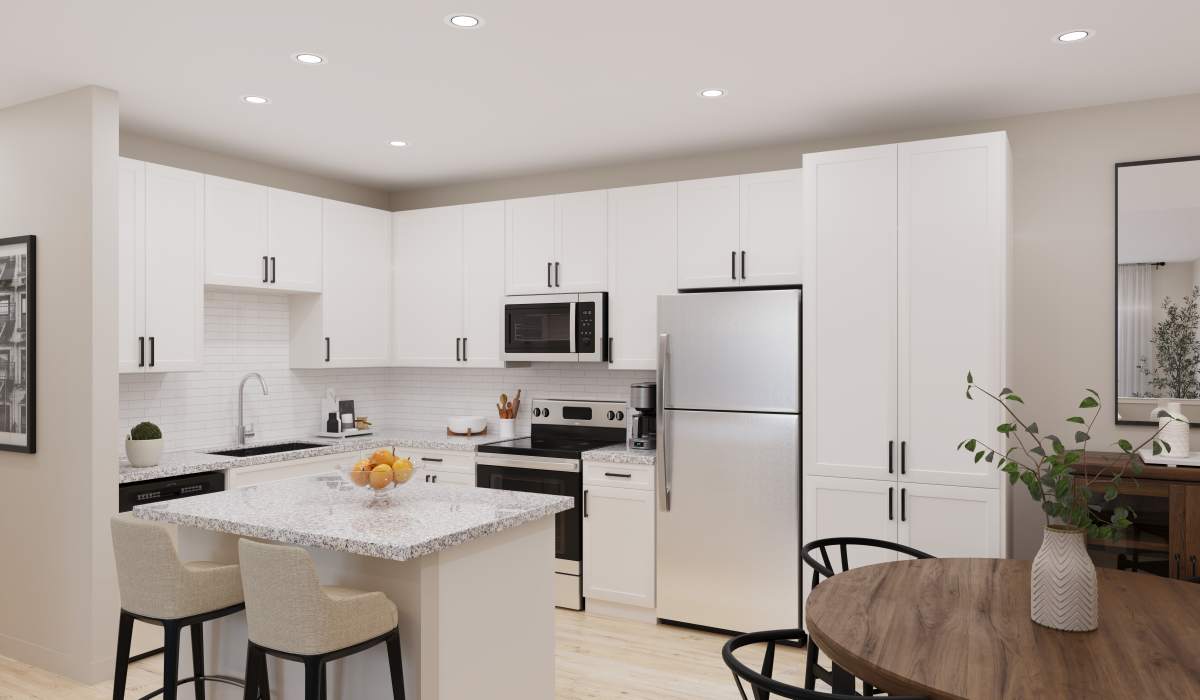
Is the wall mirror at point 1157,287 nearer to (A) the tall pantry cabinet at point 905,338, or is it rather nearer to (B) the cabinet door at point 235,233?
(A) the tall pantry cabinet at point 905,338

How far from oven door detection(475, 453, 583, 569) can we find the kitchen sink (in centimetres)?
118

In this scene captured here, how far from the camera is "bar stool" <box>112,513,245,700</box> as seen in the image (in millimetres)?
2582

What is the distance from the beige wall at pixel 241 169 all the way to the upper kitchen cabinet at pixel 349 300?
1.12ft

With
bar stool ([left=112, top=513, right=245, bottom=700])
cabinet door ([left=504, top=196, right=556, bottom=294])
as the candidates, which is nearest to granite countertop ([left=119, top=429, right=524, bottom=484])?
cabinet door ([left=504, top=196, right=556, bottom=294])

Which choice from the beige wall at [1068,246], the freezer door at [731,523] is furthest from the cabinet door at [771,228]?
the beige wall at [1068,246]

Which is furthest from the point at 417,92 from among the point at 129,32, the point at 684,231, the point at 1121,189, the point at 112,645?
the point at 1121,189

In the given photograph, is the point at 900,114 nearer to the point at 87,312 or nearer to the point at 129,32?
the point at 129,32

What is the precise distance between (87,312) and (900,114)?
3924mm

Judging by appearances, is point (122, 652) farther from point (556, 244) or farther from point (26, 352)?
point (556, 244)

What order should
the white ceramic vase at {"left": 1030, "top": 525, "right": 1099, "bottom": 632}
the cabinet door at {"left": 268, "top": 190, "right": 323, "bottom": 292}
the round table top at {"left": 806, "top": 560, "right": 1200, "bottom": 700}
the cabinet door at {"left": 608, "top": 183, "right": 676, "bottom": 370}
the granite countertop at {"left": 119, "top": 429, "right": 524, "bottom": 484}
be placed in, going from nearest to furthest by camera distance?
the round table top at {"left": 806, "top": 560, "right": 1200, "bottom": 700}, the white ceramic vase at {"left": 1030, "top": 525, "right": 1099, "bottom": 632}, the granite countertop at {"left": 119, "top": 429, "right": 524, "bottom": 484}, the cabinet door at {"left": 608, "top": 183, "right": 676, "bottom": 370}, the cabinet door at {"left": 268, "top": 190, "right": 323, "bottom": 292}

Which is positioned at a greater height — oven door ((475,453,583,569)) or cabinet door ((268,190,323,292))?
cabinet door ((268,190,323,292))

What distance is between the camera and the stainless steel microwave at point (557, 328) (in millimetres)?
4773

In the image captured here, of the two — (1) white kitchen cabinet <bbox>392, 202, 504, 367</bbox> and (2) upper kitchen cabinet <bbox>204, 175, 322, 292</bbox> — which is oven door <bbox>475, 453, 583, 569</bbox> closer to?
(1) white kitchen cabinet <bbox>392, 202, 504, 367</bbox>

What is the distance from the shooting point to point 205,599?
8.70 ft
